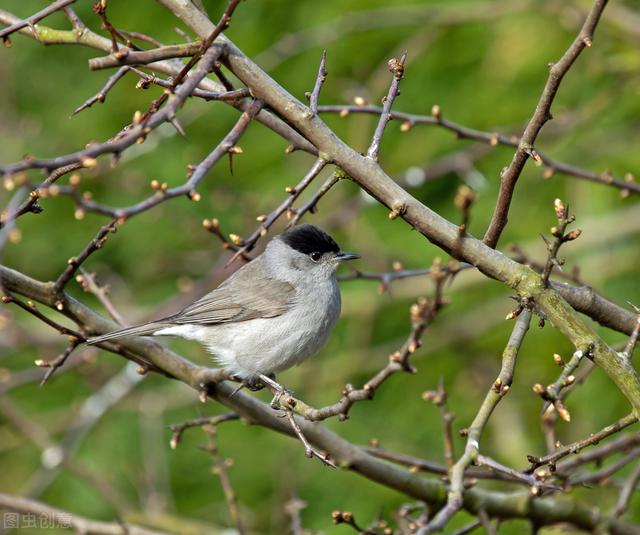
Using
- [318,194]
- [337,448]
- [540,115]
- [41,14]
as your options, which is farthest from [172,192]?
[337,448]

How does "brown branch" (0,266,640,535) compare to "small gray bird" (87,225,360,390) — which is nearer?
"brown branch" (0,266,640,535)

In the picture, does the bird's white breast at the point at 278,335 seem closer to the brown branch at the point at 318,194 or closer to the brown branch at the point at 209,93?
the brown branch at the point at 318,194

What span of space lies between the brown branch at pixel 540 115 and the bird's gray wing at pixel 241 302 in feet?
8.03

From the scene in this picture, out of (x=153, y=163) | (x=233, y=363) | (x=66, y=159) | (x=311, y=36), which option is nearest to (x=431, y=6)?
(x=311, y=36)

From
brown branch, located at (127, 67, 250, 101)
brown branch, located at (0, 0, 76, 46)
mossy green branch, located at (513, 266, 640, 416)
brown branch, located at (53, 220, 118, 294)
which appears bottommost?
mossy green branch, located at (513, 266, 640, 416)

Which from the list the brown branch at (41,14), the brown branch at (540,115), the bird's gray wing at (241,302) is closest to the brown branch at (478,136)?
the brown branch at (540,115)

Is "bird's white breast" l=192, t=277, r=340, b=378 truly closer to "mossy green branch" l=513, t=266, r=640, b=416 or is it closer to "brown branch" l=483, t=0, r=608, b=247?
"brown branch" l=483, t=0, r=608, b=247

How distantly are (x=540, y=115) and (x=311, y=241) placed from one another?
285 centimetres

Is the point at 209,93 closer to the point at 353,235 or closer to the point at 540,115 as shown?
the point at 540,115

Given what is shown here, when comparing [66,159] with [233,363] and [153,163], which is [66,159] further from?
[153,163]

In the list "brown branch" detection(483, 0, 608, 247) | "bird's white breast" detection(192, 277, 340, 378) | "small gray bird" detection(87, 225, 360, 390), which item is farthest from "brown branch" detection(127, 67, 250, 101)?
"bird's white breast" detection(192, 277, 340, 378)

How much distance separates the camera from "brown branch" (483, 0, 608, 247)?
2.53 metres

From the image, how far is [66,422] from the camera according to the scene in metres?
7.31

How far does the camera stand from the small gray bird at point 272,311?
4902mm
